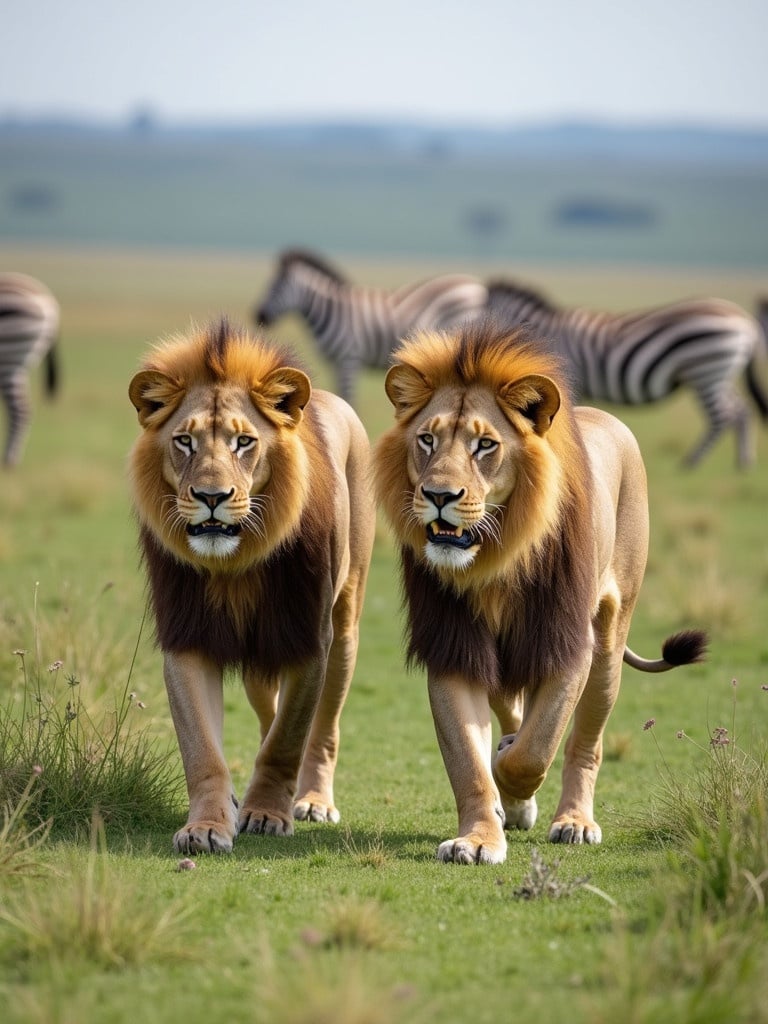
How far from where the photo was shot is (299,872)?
5383 millimetres

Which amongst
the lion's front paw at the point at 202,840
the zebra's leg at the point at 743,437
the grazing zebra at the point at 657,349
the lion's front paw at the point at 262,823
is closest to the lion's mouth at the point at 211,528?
the lion's front paw at the point at 202,840

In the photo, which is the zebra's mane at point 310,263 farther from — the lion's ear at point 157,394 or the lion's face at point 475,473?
the lion's face at point 475,473

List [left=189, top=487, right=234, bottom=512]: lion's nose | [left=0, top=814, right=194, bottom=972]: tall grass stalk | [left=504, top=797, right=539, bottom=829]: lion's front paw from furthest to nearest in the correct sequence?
[left=504, top=797, right=539, bottom=829]: lion's front paw → [left=189, top=487, right=234, bottom=512]: lion's nose → [left=0, top=814, right=194, bottom=972]: tall grass stalk

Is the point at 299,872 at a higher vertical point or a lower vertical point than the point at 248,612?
lower

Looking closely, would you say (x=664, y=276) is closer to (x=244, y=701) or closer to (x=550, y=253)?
(x=550, y=253)

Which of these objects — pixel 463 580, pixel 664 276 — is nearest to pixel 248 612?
pixel 463 580

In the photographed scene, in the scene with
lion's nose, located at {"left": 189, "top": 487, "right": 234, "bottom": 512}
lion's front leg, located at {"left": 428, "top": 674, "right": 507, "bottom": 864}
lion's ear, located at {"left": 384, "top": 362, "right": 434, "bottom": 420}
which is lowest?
lion's front leg, located at {"left": 428, "top": 674, "right": 507, "bottom": 864}

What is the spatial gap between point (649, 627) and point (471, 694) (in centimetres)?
568

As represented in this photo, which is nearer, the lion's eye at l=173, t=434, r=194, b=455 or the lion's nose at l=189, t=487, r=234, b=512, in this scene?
the lion's nose at l=189, t=487, r=234, b=512

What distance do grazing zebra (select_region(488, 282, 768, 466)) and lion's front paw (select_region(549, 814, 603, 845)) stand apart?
12492 millimetres

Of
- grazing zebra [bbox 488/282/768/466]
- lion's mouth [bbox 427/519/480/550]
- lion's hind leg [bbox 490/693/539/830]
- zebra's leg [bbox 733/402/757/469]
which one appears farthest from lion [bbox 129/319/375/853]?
zebra's leg [bbox 733/402/757/469]

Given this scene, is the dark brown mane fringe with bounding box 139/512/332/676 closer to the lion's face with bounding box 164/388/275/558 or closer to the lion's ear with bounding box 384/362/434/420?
the lion's face with bounding box 164/388/275/558

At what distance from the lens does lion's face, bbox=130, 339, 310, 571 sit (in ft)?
18.1

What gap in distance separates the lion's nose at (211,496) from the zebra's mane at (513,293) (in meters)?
14.0
